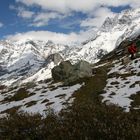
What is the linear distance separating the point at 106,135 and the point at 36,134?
3291 mm

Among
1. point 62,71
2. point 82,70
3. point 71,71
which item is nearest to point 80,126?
point 82,70

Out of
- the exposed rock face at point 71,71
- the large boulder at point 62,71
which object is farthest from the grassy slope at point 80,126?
the large boulder at point 62,71

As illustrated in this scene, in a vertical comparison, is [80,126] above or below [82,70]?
above

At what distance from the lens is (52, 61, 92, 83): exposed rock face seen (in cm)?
6267

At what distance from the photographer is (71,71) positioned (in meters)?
66.3

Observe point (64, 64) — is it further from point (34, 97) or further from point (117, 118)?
point (117, 118)

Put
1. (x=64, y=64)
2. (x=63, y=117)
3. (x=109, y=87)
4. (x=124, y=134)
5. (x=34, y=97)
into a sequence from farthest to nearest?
(x=64, y=64) → (x=34, y=97) → (x=109, y=87) → (x=63, y=117) → (x=124, y=134)

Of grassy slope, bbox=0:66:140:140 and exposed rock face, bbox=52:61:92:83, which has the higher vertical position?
Result: grassy slope, bbox=0:66:140:140

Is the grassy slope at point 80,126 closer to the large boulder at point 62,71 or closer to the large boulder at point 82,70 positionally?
the large boulder at point 82,70

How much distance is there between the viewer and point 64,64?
70125mm

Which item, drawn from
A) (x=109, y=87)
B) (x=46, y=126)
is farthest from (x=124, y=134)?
(x=109, y=87)

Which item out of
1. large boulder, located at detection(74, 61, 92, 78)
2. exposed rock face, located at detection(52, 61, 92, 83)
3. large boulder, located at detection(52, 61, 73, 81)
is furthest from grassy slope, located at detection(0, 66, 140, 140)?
large boulder, located at detection(52, 61, 73, 81)

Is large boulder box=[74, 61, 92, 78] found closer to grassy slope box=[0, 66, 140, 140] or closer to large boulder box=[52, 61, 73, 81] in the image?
large boulder box=[52, 61, 73, 81]

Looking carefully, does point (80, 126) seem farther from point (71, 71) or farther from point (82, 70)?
point (71, 71)
